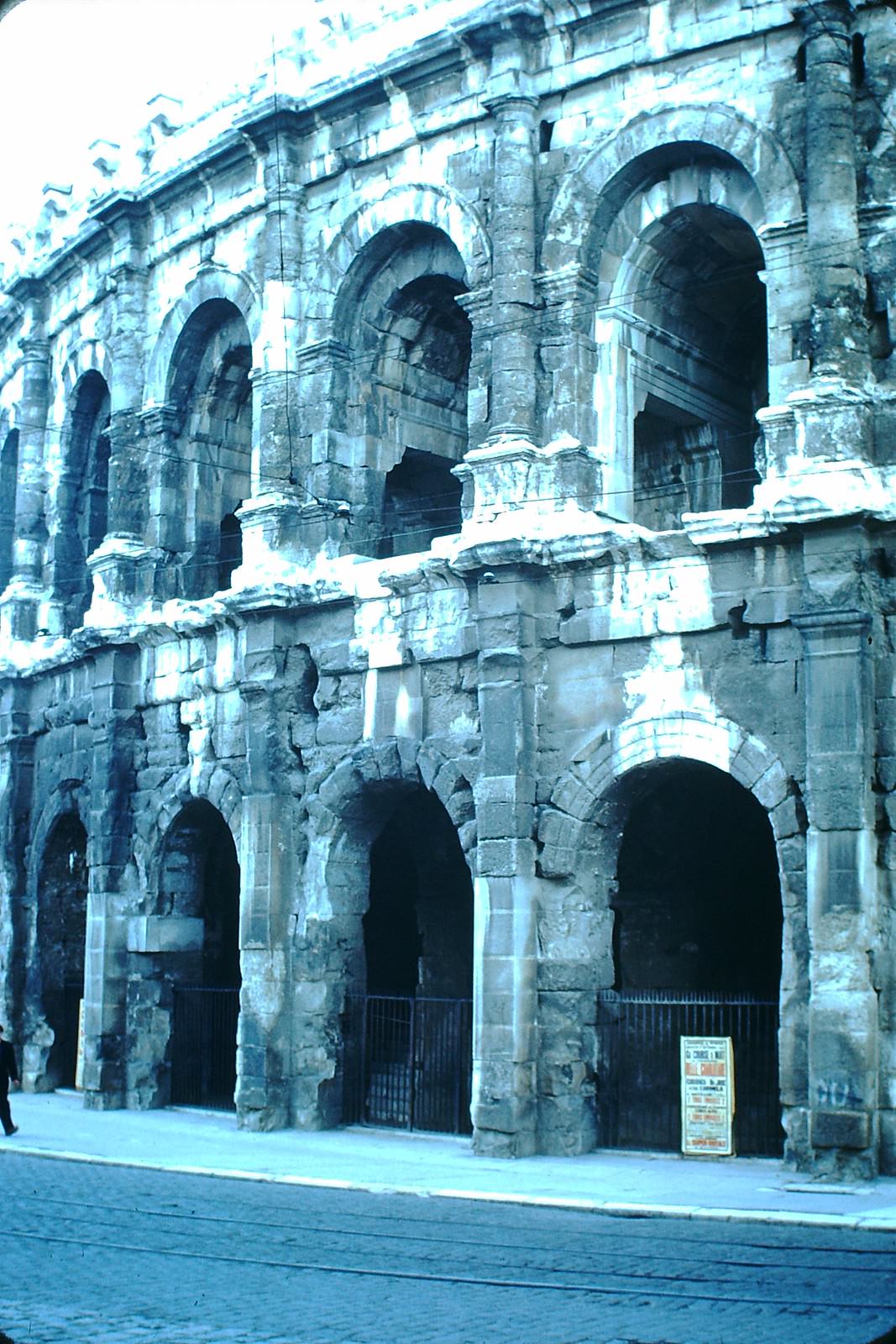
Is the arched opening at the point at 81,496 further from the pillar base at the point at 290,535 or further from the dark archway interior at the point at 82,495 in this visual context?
the pillar base at the point at 290,535

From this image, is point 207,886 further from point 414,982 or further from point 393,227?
point 393,227

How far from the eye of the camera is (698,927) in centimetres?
1806

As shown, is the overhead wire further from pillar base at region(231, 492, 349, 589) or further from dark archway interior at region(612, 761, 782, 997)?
dark archway interior at region(612, 761, 782, 997)

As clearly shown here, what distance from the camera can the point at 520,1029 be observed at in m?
14.4

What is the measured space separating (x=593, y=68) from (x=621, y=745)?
20.3ft

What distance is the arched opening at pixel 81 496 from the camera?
22172 mm

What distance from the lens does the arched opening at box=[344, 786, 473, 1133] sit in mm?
16781

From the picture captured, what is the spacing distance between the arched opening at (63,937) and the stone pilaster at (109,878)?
6.85 feet

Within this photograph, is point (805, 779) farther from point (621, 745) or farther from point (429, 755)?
point (429, 755)

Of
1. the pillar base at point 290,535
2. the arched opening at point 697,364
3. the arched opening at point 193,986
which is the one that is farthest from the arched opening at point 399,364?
the arched opening at point 193,986

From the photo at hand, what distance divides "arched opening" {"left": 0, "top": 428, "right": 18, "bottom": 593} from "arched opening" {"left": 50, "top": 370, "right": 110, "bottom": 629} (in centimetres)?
212

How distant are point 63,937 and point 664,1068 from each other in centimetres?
915

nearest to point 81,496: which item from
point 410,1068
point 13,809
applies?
point 13,809

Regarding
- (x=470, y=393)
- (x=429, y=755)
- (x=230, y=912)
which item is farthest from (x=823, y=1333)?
(x=230, y=912)
